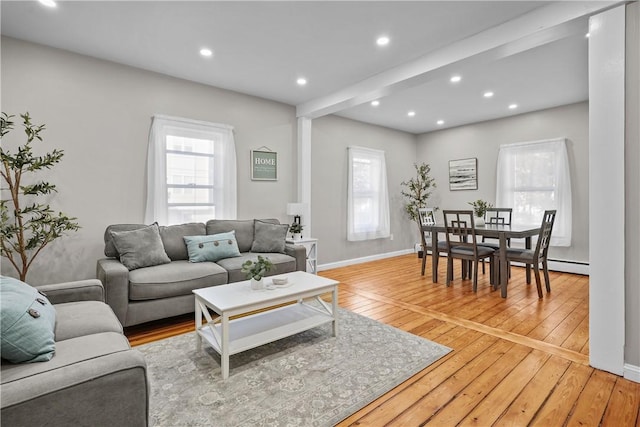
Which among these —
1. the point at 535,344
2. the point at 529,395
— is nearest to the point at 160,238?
the point at 529,395

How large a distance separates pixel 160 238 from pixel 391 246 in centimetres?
468

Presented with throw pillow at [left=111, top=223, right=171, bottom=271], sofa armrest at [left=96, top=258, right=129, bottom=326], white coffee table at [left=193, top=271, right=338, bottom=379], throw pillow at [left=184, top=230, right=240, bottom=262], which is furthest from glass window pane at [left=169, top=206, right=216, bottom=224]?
white coffee table at [left=193, top=271, right=338, bottom=379]

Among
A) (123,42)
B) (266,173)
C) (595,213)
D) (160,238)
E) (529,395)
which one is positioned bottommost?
(529,395)

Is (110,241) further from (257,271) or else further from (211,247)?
(257,271)

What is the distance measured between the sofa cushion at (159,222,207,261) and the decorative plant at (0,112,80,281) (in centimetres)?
81

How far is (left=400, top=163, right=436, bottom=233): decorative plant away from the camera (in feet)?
22.5

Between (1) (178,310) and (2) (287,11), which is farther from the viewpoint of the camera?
(1) (178,310)

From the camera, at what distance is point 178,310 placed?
10.0ft

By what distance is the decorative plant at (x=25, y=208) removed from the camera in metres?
2.78

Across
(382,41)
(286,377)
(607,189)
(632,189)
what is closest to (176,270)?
(286,377)

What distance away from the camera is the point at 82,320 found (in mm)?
1884

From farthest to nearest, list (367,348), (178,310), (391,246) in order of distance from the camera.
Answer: (391,246) → (178,310) → (367,348)

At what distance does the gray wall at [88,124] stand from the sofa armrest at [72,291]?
1.24 m

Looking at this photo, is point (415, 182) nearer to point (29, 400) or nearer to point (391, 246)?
point (391, 246)
